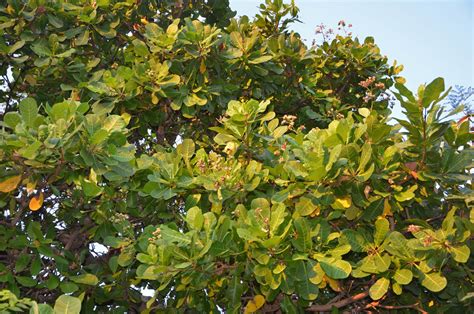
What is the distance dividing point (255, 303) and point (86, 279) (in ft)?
4.42

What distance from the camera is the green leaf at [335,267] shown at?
3.87 metres

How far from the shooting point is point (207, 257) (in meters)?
3.93

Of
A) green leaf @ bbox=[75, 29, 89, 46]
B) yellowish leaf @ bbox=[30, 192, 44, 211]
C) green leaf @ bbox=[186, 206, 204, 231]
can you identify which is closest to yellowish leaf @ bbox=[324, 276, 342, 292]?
green leaf @ bbox=[186, 206, 204, 231]

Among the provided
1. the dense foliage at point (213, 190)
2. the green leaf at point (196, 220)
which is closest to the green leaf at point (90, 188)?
the dense foliage at point (213, 190)

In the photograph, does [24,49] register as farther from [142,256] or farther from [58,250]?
[142,256]

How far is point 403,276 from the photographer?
3.97 metres

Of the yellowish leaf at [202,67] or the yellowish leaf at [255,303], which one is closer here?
the yellowish leaf at [255,303]

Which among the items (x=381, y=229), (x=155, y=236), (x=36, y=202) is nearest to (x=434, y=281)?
(x=381, y=229)

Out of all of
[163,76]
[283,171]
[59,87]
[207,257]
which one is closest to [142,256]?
[207,257]

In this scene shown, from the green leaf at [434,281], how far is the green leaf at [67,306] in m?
2.24

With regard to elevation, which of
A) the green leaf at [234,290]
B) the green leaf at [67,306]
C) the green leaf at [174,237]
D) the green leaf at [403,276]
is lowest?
the green leaf at [234,290]

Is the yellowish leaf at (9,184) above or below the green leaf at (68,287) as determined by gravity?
above

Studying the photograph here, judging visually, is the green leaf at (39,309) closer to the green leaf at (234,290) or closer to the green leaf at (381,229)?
the green leaf at (234,290)

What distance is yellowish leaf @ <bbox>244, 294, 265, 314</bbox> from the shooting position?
176 inches
